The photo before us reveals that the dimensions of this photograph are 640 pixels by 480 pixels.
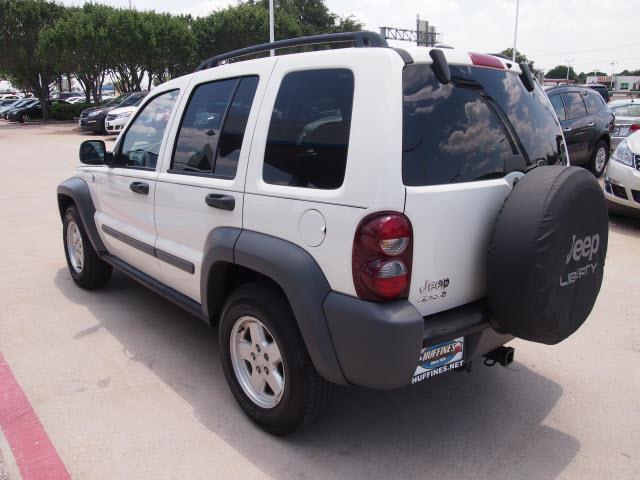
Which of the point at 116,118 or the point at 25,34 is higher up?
the point at 25,34

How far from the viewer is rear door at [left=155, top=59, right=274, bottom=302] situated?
2955mm

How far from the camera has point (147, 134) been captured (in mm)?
3975

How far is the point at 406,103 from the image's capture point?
239 cm

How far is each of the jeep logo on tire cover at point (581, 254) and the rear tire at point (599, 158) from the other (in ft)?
29.3

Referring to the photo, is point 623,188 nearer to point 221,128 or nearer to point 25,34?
point 221,128

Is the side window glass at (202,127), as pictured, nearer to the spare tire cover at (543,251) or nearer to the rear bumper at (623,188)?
the spare tire cover at (543,251)

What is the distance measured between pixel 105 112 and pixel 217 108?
2330cm

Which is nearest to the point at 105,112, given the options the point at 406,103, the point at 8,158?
the point at 8,158

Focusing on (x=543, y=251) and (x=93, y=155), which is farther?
(x=93, y=155)

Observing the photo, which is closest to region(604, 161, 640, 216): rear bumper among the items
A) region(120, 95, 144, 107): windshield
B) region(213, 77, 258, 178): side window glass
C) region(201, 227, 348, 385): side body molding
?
region(213, 77, 258, 178): side window glass

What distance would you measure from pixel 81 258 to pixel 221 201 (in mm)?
2680

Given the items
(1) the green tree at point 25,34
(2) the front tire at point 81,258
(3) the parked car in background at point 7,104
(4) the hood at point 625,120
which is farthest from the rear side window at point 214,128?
(3) the parked car in background at point 7,104

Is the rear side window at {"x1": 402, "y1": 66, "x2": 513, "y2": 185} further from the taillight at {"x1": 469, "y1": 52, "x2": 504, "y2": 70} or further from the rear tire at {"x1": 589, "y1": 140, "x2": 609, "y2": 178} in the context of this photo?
the rear tire at {"x1": 589, "y1": 140, "x2": 609, "y2": 178}

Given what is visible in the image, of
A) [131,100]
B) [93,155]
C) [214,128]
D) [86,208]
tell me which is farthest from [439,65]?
[131,100]
